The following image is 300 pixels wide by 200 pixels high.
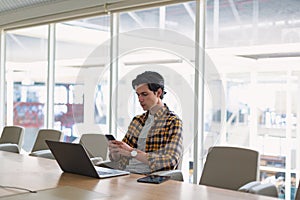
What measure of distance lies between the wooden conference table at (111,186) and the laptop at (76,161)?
4 centimetres

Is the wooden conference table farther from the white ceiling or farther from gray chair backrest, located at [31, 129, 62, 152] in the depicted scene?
the white ceiling

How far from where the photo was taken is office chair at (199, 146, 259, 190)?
106 inches

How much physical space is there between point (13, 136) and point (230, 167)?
2.91 metres

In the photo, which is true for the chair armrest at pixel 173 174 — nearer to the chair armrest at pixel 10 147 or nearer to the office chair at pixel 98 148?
the office chair at pixel 98 148

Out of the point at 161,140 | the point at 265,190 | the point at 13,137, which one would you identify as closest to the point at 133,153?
the point at 161,140

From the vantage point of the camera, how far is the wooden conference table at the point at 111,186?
211cm

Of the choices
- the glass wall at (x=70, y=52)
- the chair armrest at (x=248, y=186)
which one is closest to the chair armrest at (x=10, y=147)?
the glass wall at (x=70, y=52)

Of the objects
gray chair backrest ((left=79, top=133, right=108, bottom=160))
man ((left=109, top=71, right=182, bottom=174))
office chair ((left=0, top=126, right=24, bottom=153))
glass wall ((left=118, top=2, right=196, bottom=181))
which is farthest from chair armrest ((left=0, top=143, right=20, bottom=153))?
glass wall ((left=118, top=2, right=196, bottom=181))

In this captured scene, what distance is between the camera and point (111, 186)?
7.59 ft

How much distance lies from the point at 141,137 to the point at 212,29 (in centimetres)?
144

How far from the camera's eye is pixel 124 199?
2037mm

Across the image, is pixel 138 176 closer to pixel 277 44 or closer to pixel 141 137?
pixel 141 137

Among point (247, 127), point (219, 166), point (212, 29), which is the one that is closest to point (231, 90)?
point (247, 127)

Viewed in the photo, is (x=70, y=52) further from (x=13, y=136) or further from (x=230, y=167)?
(x=230, y=167)
